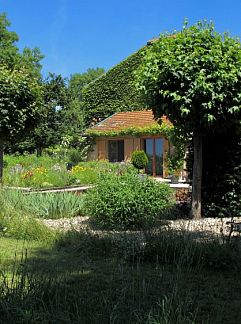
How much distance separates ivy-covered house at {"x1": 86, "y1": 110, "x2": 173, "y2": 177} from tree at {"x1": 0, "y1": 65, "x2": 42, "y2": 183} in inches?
414

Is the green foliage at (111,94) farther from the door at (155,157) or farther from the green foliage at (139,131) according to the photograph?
the door at (155,157)

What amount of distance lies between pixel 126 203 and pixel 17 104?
508 centimetres

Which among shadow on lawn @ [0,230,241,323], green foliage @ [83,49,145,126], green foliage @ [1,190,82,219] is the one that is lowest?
shadow on lawn @ [0,230,241,323]

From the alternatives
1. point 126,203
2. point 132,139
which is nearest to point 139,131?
point 132,139

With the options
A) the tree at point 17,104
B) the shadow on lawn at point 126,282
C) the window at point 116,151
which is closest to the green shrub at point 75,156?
the window at point 116,151

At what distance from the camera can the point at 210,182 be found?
10.9m

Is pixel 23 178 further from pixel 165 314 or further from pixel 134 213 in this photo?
pixel 165 314

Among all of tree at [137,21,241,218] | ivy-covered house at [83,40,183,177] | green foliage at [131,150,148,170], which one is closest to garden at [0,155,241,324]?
tree at [137,21,241,218]

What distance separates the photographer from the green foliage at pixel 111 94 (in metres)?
32.9

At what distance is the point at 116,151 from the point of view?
27625 mm

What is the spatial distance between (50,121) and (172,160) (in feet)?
45.8

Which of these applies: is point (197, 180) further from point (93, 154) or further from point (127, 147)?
point (93, 154)

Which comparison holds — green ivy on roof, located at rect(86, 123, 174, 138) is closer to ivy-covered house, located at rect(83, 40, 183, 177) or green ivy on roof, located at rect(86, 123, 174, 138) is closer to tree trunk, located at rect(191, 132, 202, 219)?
ivy-covered house, located at rect(83, 40, 183, 177)

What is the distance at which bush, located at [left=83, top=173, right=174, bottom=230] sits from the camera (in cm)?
891
